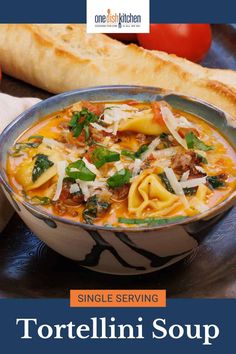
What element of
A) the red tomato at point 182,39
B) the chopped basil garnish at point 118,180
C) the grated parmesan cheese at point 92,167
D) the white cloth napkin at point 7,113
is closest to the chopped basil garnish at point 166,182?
the chopped basil garnish at point 118,180

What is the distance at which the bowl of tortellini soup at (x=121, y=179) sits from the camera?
2.13 meters

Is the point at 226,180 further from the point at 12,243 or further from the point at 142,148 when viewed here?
the point at 12,243

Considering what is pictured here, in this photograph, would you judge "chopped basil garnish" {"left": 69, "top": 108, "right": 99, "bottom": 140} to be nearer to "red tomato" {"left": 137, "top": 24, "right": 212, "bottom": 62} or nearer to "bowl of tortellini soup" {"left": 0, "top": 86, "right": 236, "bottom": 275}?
"bowl of tortellini soup" {"left": 0, "top": 86, "right": 236, "bottom": 275}

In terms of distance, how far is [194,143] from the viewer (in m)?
2.47

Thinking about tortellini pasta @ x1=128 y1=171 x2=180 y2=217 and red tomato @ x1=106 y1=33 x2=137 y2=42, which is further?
red tomato @ x1=106 y1=33 x2=137 y2=42

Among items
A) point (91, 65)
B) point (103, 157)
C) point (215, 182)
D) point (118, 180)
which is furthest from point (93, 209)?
point (91, 65)

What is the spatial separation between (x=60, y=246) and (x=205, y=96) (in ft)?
4.54

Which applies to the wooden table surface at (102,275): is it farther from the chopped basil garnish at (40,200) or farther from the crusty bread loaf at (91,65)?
the crusty bread loaf at (91,65)

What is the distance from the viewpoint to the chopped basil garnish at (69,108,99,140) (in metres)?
2.55

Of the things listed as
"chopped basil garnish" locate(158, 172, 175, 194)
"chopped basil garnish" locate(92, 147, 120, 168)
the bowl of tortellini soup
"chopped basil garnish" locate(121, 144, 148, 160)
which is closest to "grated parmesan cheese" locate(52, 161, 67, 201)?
the bowl of tortellini soup

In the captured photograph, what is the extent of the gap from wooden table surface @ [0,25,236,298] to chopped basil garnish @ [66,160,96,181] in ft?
1.45

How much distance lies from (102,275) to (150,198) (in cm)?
44

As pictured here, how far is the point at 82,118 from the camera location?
2598 millimetres

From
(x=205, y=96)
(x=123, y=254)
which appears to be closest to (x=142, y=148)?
(x=123, y=254)
